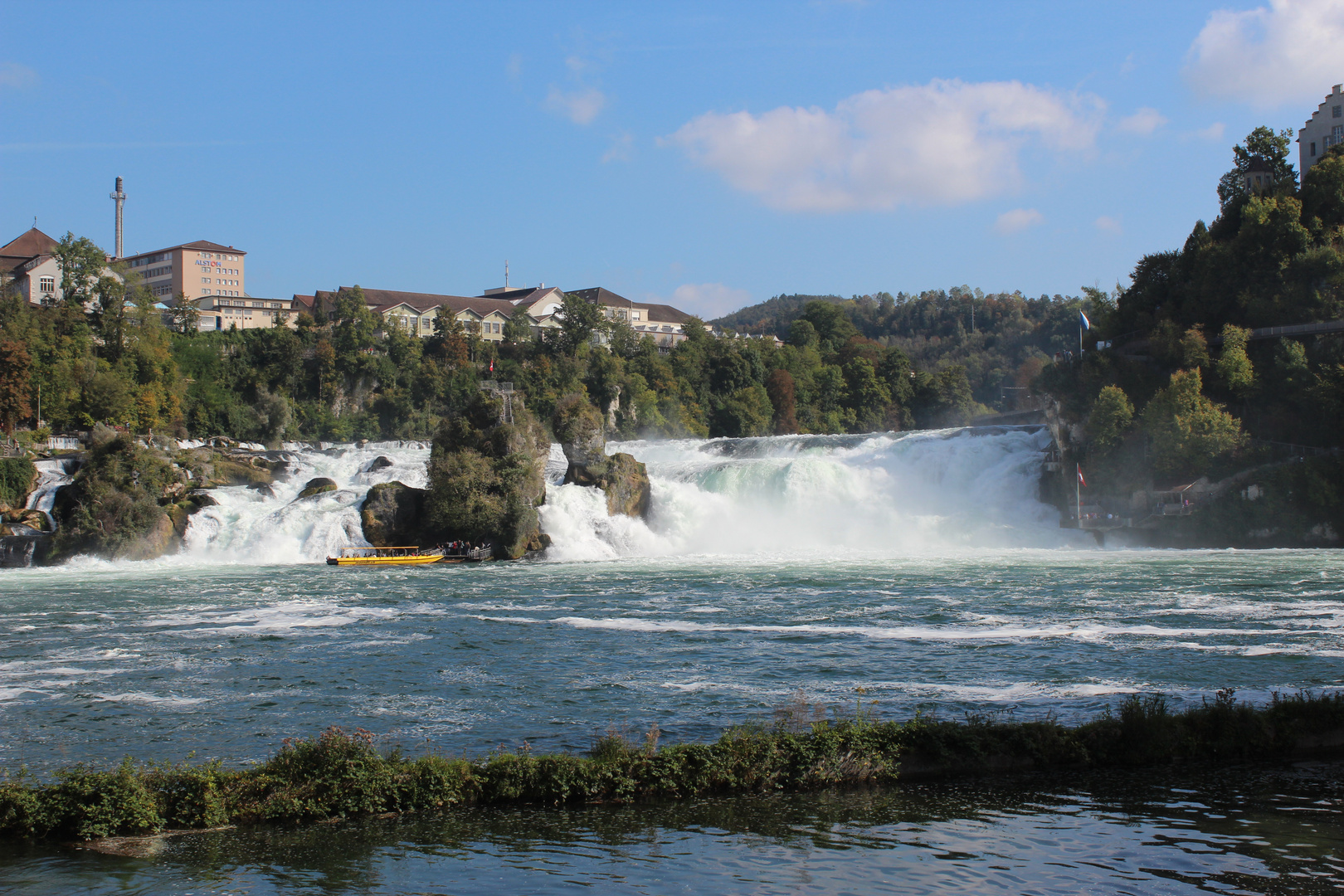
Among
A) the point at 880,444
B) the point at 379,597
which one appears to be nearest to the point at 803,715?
the point at 379,597

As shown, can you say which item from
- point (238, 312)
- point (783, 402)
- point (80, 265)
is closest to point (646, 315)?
point (783, 402)

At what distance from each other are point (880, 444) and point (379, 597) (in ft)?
107

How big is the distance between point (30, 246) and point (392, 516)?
71.3m

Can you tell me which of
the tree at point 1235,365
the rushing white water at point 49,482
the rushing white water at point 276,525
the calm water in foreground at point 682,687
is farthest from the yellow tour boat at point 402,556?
the tree at point 1235,365

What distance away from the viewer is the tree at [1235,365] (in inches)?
1973

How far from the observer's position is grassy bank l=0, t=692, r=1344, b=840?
36.0 ft

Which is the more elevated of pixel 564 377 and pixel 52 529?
pixel 564 377

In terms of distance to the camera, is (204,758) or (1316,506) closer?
(204,758)

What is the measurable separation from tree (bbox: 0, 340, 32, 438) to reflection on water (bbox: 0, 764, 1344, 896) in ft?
191

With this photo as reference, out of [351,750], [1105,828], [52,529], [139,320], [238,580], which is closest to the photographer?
[1105,828]

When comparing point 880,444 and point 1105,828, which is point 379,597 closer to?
point 1105,828

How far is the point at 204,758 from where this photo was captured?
→ 14.6 metres

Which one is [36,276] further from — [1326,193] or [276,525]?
[1326,193]

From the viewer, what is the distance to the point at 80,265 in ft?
246
